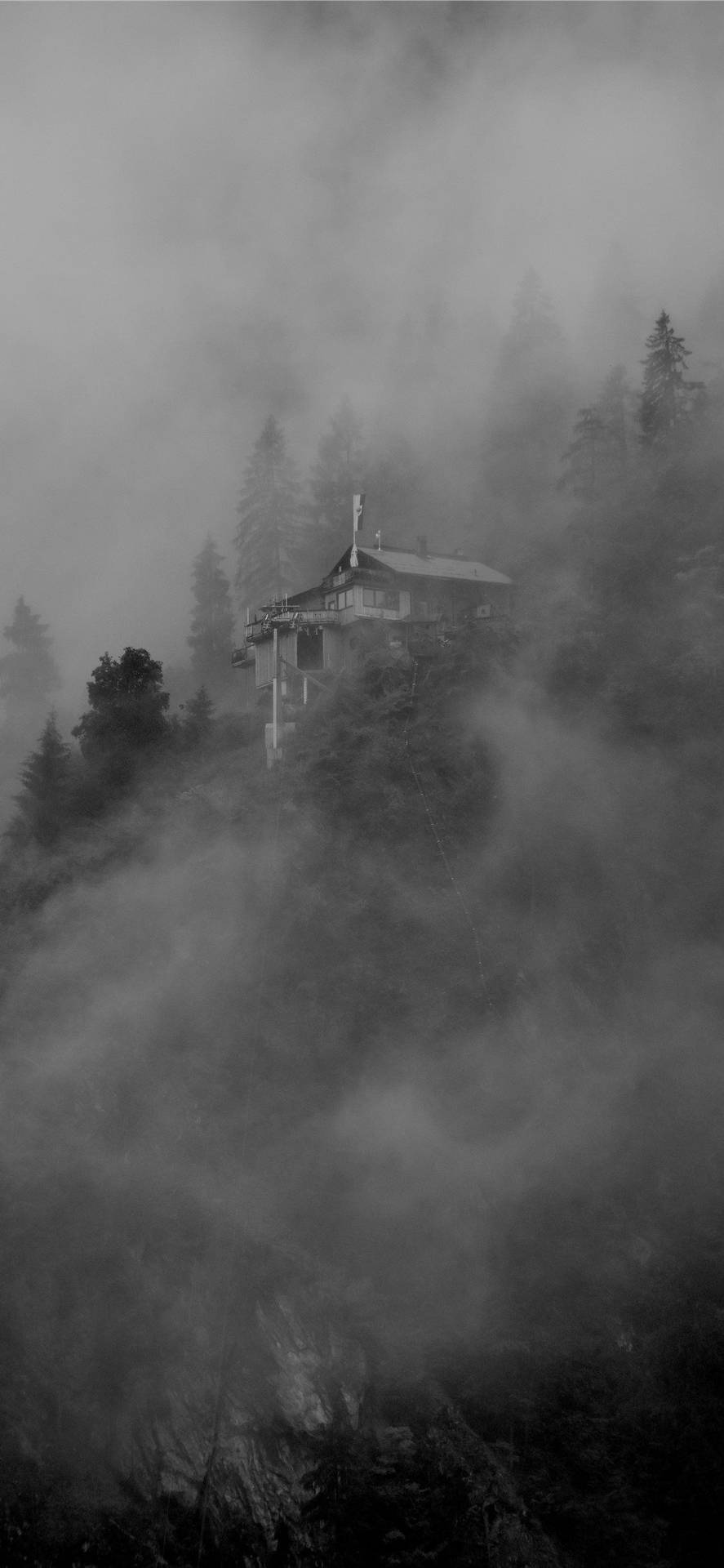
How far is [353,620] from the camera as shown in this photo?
53.1m

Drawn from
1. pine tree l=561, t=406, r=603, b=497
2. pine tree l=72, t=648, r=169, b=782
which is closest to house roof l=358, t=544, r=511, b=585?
pine tree l=561, t=406, r=603, b=497

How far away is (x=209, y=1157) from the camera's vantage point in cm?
3353

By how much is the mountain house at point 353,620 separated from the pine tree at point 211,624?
1623cm

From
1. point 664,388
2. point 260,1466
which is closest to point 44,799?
point 260,1466

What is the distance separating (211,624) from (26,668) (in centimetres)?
1570

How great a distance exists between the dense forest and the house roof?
2.82 m

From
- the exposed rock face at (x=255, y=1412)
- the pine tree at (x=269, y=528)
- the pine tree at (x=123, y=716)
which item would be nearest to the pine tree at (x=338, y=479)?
the pine tree at (x=269, y=528)

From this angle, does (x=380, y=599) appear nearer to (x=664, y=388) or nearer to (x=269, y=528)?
(x=269, y=528)

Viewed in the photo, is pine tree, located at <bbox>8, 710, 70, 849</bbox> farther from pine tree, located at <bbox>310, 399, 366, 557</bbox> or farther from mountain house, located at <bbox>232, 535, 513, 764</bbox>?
pine tree, located at <bbox>310, 399, 366, 557</bbox>

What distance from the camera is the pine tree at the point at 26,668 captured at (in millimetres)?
76125

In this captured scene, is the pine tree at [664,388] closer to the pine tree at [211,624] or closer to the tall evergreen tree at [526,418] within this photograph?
the tall evergreen tree at [526,418]

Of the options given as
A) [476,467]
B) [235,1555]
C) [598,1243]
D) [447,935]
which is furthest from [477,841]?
[476,467]

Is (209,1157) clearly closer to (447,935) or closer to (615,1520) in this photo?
(447,935)

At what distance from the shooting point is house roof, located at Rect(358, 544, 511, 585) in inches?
2131
